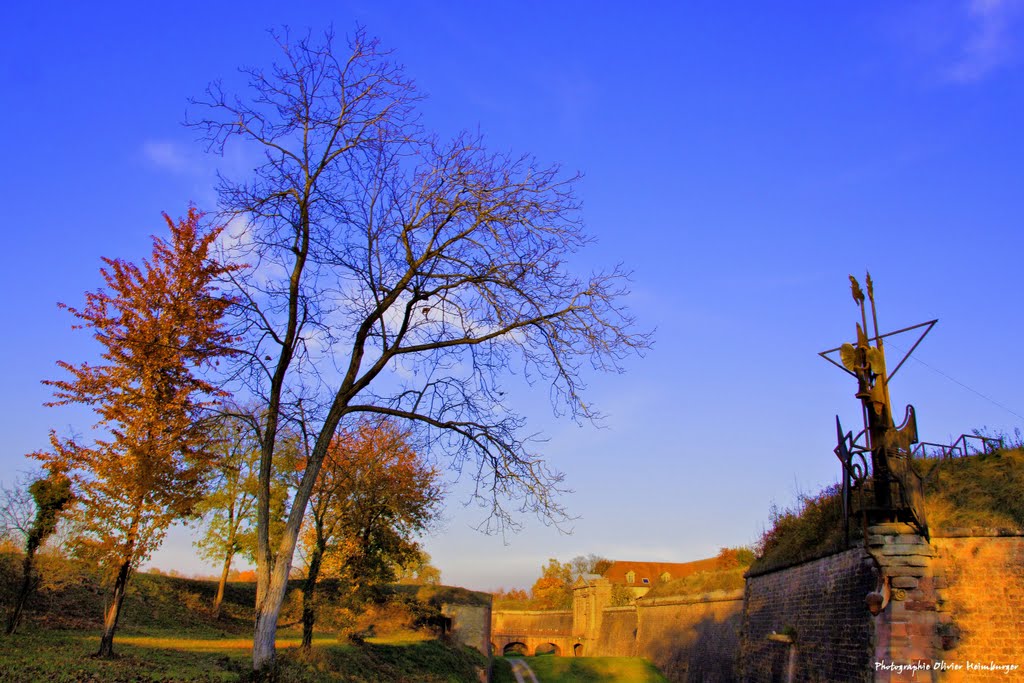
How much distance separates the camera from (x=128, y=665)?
12023mm

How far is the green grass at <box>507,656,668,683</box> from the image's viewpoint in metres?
32.9

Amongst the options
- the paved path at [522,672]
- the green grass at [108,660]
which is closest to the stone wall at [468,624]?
the paved path at [522,672]

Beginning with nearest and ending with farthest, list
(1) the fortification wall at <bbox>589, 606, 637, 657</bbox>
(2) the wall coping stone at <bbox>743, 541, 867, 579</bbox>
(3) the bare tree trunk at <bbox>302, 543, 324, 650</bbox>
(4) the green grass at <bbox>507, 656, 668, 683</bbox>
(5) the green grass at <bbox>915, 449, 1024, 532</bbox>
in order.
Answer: (5) the green grass at <bbox>915, 449, 1024, 532</bbox> → (2) the wall coping stone at <bbox>743, 541, 867, 579</bbox> → (3) the bare tree trunk at <bbox>302, 543, 324, 650</bbox> → (4) the green grass at <bbox>507, 656, 668, 683</bbox> → (1) the fortification wall at <bbox>589, 606, 637, 657</bbox>

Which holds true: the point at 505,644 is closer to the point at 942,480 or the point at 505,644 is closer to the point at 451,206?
the point at 942,480

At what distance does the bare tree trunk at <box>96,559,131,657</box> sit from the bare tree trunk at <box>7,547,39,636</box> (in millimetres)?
1923

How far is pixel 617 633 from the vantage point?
45.4 m

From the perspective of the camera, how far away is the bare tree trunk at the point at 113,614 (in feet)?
42.1

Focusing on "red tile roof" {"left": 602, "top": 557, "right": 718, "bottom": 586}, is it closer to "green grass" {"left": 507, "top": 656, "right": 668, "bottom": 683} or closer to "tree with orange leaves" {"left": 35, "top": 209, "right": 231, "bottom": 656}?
"green grass" {"left": 507, "top": 656, "right": 668, "bottom": 683}

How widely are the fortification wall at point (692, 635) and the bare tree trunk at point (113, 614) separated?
19941 mm

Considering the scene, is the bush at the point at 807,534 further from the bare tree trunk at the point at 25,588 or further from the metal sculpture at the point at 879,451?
the bare tree trunk at the point at 25,588

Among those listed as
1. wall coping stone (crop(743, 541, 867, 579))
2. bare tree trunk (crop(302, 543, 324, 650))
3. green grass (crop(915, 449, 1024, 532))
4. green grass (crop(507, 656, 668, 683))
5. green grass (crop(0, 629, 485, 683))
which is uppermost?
green grass (crop(915, 449, 1024, 532))

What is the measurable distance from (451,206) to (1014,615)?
1313 cm

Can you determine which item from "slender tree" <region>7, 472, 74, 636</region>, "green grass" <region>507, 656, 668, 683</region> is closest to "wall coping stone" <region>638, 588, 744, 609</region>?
"green grass" <region>507, 656, 668, 683</region>

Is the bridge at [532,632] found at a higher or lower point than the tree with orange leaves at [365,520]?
lower
